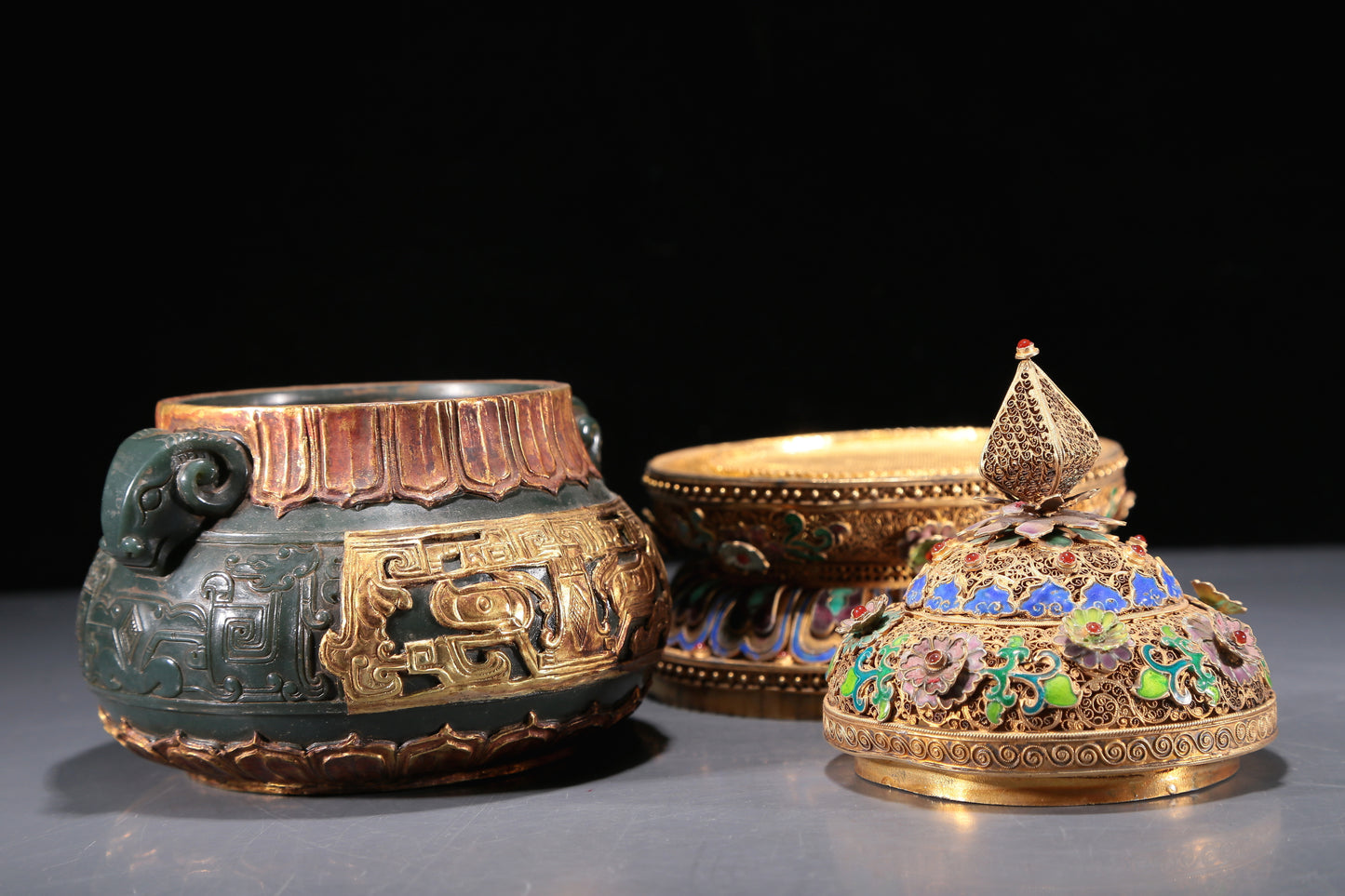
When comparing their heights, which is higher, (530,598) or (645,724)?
(530,598)

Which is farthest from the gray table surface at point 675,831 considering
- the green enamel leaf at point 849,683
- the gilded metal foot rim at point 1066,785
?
the green enamel leaf at point 849,683

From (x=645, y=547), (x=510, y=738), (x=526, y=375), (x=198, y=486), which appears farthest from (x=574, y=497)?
(x=526, y=375)

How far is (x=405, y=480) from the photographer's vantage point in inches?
114

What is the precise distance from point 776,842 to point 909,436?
1771 mm

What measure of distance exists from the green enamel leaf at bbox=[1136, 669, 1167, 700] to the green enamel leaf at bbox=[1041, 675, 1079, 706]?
102mm

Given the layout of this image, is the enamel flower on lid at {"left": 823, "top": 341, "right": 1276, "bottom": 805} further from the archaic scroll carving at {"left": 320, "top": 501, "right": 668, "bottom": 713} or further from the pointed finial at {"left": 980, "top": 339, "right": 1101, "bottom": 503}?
the archaic scroll carving at {"left": 320, "top": 501, "right": 668, "bottom": 713}

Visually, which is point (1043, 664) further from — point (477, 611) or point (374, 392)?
point (374, 392)

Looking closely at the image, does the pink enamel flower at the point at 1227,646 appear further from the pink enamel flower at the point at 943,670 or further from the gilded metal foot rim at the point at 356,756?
the gilded metal foot rim at the point at 356,756

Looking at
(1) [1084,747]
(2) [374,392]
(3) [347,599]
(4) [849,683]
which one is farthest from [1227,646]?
(2) [374,392]

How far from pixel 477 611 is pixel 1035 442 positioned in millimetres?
942

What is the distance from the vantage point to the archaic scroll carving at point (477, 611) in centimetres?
279

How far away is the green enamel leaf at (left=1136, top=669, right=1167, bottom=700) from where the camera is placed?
8.62 ft

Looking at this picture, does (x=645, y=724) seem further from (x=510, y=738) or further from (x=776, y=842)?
(x=776, y=842)

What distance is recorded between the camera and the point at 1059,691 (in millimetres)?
2615
